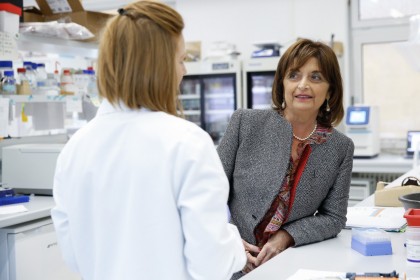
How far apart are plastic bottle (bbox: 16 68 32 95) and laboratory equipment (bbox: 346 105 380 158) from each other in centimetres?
256

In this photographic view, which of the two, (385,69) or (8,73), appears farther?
(385,69)

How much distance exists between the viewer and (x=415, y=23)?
2105 mm

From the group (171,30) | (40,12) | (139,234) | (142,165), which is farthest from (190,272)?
(40,12)

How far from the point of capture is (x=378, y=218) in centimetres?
211

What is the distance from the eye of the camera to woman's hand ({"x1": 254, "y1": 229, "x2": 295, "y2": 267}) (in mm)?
Answer: 1779

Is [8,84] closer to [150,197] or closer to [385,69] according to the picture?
[150,197]

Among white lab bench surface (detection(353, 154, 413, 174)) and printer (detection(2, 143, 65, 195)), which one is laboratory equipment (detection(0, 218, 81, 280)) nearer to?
printer (detection(2, 143, 65, 195))

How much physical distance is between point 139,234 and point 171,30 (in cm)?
41

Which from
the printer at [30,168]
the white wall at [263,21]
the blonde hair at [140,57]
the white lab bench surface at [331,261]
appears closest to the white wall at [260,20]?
the white wall at [263,21]

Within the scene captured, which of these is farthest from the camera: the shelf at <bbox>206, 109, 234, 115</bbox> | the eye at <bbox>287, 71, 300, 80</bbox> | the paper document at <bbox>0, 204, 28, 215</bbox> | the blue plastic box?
the shelf at <bbox>206, 109, 234, 115</bbox>

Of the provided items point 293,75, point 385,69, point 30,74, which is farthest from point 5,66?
point 385,69

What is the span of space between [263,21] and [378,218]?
3.56m

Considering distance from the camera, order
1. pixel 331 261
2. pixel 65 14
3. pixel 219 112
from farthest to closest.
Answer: pixel 219 112
pixel 65 14
pixel 331 261

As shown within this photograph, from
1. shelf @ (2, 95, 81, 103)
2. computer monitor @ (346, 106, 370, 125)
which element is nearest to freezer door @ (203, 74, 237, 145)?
computer monitor @ (346, 106, 370, 125)
